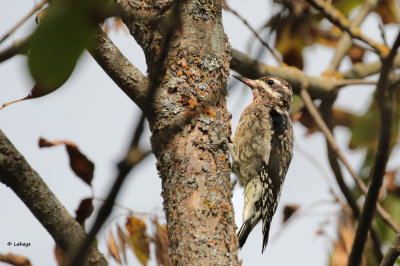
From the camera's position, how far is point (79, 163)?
99.0 inches

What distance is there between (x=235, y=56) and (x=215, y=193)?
82.6 inches

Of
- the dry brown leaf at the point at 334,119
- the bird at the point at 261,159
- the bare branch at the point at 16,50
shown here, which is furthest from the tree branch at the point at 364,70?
the bare branch at the point at 16,50

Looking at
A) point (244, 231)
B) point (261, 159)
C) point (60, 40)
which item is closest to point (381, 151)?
point (60, 40)

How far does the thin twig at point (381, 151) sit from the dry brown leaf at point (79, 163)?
126 cm

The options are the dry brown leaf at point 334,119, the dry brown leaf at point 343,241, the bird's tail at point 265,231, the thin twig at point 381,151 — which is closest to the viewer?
the thin twig at point 381,151

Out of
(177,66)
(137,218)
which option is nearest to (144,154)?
(177,66)

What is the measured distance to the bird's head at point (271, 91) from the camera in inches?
216

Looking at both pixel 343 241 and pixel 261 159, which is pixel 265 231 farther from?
pixel 343 241

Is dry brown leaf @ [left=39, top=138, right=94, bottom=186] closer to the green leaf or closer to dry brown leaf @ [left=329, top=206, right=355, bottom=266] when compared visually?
the green leaf

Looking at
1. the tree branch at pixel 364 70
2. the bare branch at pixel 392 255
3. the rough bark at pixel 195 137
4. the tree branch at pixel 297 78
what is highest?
the rough bark at pixel 195 137

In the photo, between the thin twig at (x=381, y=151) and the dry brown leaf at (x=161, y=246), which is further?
the dry brown leaf at (x=161, y=246)

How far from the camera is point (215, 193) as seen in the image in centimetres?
218

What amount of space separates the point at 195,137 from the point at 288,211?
8.13 feet

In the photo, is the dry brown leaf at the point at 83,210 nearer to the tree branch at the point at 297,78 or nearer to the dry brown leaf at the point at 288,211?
the tree branch at the point at 297,78
